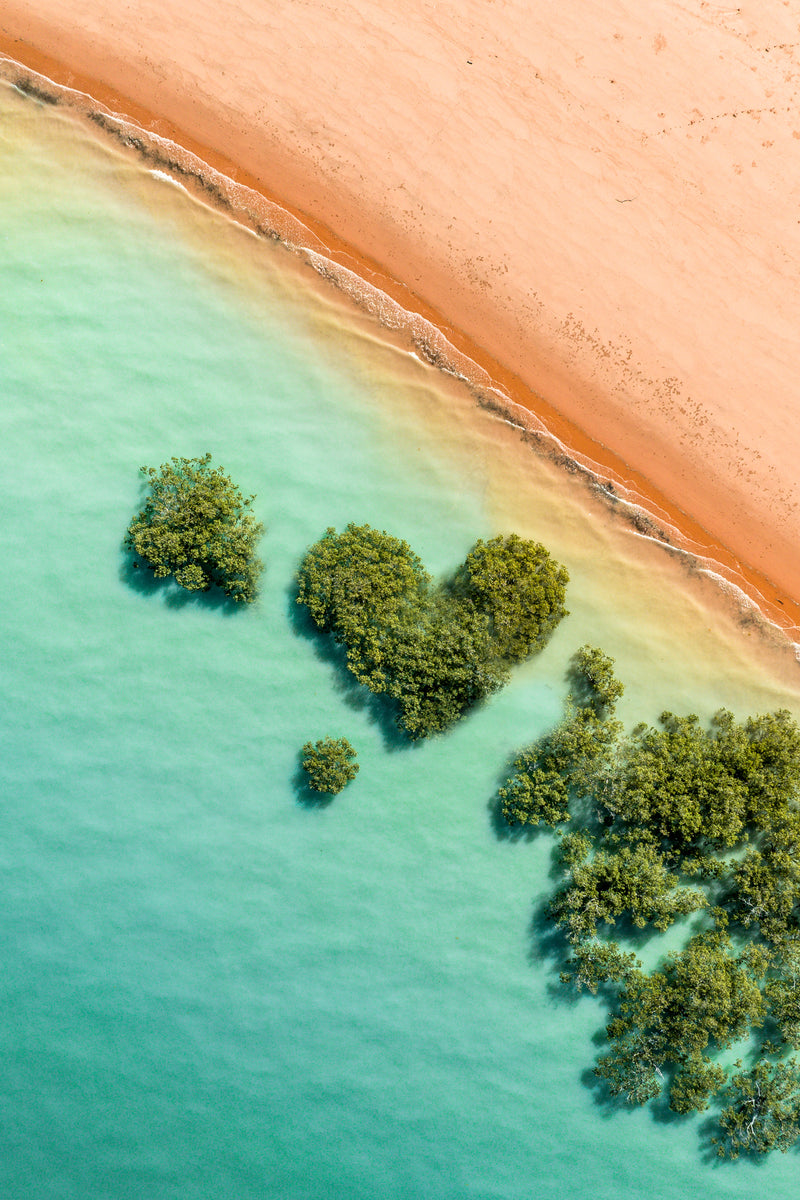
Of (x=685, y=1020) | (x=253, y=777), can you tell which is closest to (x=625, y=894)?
(x=685, y=1020)

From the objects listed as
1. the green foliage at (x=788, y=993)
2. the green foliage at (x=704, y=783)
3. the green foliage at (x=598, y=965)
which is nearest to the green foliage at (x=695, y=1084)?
the green foliage at (x=788, y=993)

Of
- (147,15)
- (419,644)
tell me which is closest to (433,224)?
(147,15)

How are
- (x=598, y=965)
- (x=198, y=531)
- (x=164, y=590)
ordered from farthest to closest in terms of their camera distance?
(x=164, y=590) < (x=198, y=531) < (x=598, y=965)

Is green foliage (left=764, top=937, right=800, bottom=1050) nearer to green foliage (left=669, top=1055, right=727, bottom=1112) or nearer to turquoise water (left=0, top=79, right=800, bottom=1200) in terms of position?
green foliage (left=669, top=1055, right=727, bottom=1112)

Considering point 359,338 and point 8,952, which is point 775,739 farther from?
point 8,952

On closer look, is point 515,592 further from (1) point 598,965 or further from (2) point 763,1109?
(2) point 763,1109

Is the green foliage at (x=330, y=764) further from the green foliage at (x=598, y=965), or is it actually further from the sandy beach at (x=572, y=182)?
the sandy beach at (x=572, y=182)
